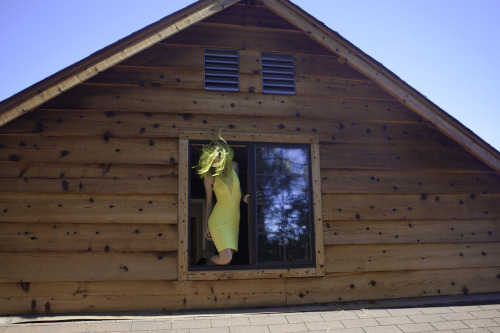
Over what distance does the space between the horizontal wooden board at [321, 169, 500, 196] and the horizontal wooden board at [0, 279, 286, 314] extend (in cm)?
147

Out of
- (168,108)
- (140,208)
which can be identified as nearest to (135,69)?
(168,108)

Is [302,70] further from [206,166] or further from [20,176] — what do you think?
[20,176]

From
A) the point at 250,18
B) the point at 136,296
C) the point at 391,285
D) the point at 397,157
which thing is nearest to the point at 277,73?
the point at 250,18

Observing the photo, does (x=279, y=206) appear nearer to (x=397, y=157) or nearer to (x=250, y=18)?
(x=397, y=157)

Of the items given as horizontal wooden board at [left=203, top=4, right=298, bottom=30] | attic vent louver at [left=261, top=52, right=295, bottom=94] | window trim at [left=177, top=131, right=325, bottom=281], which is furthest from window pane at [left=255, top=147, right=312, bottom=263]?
horizontal wooden board at [left=203, top=4, right=298, bottom=30]

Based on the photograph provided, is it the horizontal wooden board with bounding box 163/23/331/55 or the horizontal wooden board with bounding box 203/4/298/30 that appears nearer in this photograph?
the horizontal wooden board with bounding box 163/23/331/55

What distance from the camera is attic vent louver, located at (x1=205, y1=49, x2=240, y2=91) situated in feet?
18.0

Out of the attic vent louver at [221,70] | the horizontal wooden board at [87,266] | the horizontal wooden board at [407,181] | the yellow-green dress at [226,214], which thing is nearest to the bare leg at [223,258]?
the yellow-green dress at [226,214]

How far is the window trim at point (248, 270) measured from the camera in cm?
494

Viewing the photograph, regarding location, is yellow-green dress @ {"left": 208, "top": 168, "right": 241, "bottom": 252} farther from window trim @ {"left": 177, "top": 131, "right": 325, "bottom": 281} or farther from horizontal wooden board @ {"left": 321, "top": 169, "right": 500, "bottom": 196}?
horizontal wooden board @ {"left": 321, "top": 169, "right": 500, "bottom": 196}

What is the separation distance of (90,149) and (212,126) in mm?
1437

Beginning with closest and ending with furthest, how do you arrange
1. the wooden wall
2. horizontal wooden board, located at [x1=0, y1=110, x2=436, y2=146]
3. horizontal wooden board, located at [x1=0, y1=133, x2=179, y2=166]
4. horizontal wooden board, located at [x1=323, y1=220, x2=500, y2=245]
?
the wooden wall
horizontal wooden board, located at [x1=0, y1=133, x2=179, y2=166]
horizontal wooden board, located at [x1=0, y1=110, x2=436, y2=146]
horizontal wooden board, located at [x1=323, y1=220, x2=500, y2=245]

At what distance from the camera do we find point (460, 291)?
222 inches

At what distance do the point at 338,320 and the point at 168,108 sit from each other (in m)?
3.08
